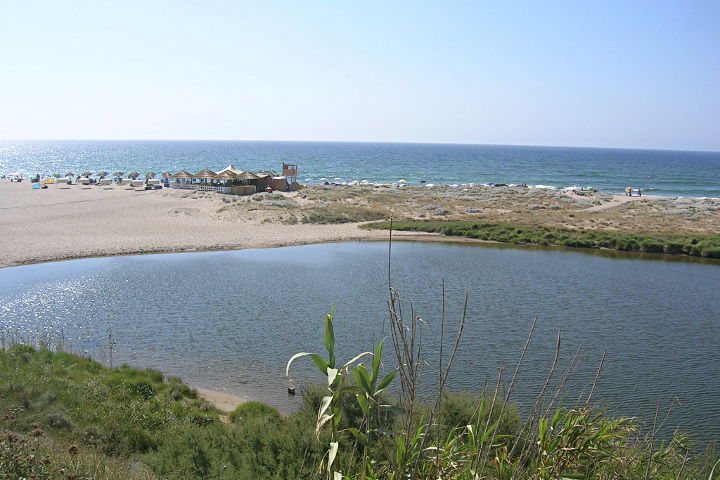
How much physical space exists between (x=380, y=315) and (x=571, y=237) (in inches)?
793

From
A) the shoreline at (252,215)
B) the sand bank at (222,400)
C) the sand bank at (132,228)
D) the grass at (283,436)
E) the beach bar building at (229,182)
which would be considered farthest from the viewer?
the beach bar building at (229,182)

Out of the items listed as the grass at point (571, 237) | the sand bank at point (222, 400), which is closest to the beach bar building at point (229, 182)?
the grass at point (571, 237)

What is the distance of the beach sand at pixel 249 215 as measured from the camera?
29.3 meters

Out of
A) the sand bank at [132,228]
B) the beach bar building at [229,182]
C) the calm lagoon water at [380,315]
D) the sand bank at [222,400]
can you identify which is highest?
the beach bar building at [229,182]

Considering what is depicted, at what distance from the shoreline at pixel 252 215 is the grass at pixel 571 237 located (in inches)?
71.8

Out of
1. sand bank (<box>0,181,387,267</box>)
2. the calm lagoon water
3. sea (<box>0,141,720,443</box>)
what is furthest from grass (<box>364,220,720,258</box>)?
sand bank (<box>0,181,387,267</box>)

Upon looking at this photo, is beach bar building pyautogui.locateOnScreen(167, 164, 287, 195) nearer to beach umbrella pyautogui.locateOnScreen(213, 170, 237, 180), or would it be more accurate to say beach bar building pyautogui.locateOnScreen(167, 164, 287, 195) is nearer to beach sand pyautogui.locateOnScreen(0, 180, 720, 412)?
beach umbrella pyautogui.locateOnScreen(213, 170, 237, 180)

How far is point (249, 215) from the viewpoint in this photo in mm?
38125

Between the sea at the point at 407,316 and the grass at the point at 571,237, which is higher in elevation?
the grass at the point at 571,237

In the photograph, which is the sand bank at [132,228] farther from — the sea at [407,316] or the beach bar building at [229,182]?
the beach bar building at [229,182]

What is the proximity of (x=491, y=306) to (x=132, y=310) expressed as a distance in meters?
13.0

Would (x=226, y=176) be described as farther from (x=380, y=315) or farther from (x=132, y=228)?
(x=380, y=315)

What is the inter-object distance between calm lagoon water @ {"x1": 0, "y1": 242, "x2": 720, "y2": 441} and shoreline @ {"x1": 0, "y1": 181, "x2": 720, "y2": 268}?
3.51 m

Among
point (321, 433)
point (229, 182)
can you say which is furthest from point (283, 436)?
point (229, 182)
